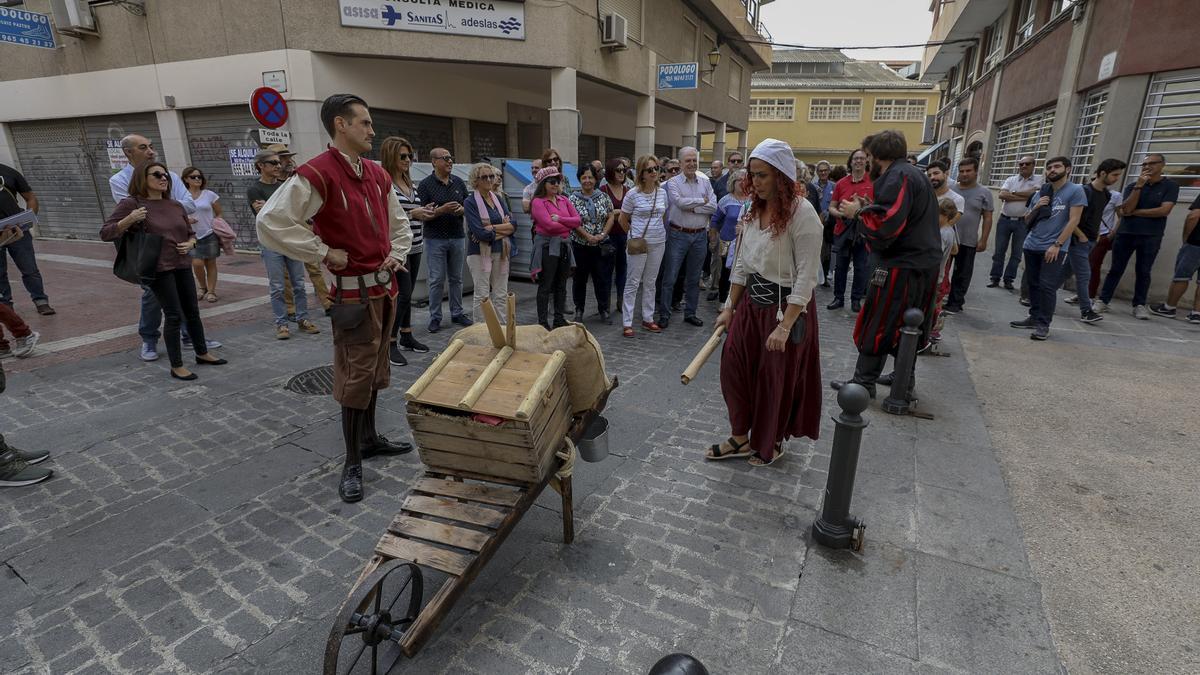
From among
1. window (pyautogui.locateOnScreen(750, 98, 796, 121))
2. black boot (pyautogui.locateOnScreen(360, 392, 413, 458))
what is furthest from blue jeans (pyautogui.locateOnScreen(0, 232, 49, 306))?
window (pyautogui.locateOnScreen(750, 98, 796, 121))

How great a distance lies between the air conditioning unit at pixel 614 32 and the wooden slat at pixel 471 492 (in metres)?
14.0

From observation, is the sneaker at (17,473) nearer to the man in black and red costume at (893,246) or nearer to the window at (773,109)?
the man in black and red costume at (893,246)

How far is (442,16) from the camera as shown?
11.6 m

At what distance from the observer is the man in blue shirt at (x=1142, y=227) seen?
24.5 feet

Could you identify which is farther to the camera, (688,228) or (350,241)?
(688,228)

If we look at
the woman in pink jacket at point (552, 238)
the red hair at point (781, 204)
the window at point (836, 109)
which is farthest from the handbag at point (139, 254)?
the window at point (836, 109)

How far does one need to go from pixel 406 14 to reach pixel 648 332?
8.89m

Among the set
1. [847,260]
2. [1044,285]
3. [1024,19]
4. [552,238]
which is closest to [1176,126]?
[1044,285]

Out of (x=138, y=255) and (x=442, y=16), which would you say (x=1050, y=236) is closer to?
(x=138, y=255)

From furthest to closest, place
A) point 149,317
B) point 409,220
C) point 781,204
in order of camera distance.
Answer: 1. point 409,220
2. point 149,317
3. point 781,204

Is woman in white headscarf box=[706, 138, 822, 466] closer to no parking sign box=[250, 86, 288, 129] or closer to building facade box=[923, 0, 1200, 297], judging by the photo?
no parking sign box=[250, 86, 288, 129]

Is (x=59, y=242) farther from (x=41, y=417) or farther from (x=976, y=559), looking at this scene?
(x=976, y=559)

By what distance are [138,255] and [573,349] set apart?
4.57m

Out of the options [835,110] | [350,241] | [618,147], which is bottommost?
[350,241]
